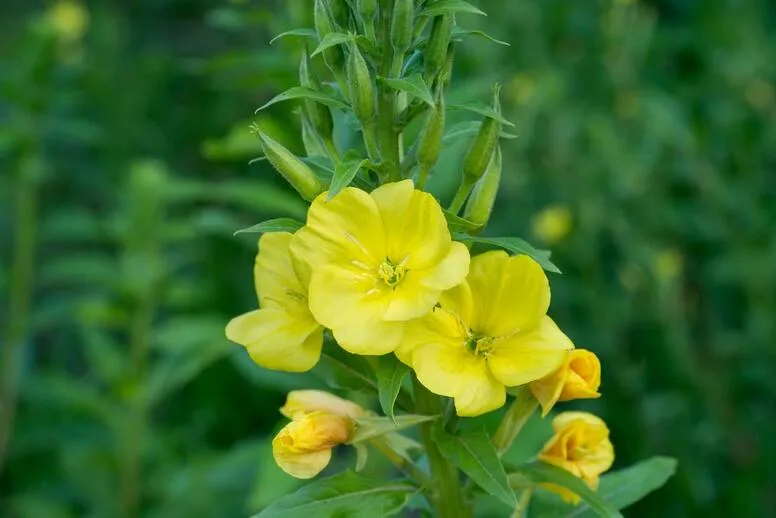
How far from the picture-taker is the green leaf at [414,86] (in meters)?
1.32

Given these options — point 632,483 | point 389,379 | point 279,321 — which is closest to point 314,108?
point 279,321

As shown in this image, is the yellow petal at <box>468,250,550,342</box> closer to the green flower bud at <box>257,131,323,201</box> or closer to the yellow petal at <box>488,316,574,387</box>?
the yellow petal at <box>488,316,574,387</box>

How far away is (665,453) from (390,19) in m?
2.56

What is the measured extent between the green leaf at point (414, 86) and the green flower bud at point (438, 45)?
78 millimetres

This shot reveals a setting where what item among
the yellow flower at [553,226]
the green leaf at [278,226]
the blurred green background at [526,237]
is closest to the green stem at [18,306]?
the blurred green background at [526,237]

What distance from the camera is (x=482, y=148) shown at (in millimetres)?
1459

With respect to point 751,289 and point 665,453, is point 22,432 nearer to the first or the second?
point 665,453

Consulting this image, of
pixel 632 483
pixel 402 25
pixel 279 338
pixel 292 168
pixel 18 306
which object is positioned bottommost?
pixel 18 306

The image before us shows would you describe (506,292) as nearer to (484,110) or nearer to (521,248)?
(521,248)

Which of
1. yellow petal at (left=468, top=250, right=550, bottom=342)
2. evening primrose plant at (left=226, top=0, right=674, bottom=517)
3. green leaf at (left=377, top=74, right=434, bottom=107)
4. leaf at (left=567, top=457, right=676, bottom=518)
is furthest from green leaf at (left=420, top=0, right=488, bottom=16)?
leaf at (left=567, top=457, right=676, bottom=518)

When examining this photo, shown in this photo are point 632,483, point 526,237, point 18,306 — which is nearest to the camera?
point 632,483

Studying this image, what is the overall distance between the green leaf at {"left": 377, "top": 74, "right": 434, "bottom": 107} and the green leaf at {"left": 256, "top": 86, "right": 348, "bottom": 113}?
0.31ft

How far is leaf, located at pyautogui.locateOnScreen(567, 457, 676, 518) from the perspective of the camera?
65.6 inches

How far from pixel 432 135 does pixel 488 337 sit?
30cm
